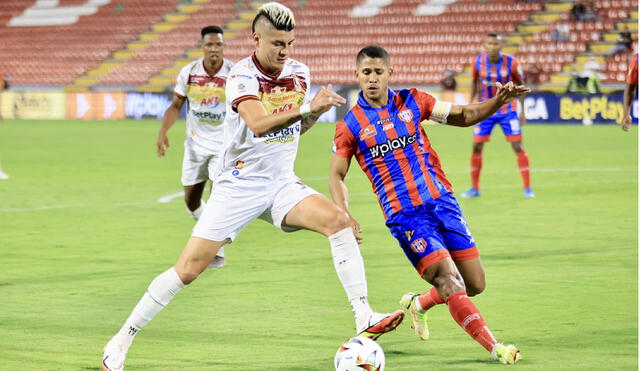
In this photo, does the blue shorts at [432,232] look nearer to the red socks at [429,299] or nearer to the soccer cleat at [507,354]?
the red socks at [429,299]

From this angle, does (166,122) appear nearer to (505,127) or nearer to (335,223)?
(335,223)

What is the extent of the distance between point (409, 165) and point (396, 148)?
0.39 feet

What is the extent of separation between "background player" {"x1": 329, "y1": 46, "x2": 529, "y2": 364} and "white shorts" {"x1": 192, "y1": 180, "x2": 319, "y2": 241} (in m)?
0.26

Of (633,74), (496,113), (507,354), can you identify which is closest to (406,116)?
(507,354)

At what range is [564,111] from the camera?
3228cm

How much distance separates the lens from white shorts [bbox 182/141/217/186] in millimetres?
10242

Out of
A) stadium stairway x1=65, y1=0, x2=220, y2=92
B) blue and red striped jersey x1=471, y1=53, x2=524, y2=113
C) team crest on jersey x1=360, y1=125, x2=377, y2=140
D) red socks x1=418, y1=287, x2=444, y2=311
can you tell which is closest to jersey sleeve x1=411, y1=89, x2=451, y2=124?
team crest on jersey x1=360, y1=125, x2=377, y2=140

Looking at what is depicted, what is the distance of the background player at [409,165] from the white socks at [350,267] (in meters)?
0.15

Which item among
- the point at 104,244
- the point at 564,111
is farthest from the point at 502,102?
the point at 564,111

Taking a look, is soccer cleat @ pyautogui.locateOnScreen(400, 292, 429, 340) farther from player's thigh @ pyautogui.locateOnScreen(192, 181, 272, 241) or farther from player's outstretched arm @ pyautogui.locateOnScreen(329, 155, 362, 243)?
player's thigh @ pyautogui.locateOnScreen(192, 181, 272, 241)

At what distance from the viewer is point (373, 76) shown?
6.14m

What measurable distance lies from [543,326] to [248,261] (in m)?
3.62

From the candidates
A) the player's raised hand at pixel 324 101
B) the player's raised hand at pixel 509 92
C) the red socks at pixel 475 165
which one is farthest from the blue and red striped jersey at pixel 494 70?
the player's raised hand at pixel 324 101

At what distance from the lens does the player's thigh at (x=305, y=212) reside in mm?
6066
